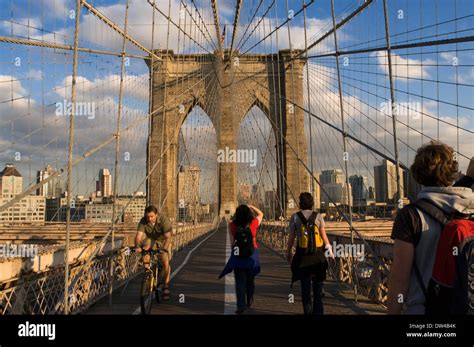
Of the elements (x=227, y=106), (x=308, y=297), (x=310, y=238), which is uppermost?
(x=227, y=106)

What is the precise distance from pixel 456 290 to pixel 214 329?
3.69 ft

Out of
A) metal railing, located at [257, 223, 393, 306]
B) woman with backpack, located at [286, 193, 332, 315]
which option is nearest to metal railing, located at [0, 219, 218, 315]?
woman with backpack, located at [286, 193, 332, 315]

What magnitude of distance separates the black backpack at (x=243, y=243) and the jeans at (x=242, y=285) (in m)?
0.18

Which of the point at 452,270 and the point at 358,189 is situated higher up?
the point at 358,189

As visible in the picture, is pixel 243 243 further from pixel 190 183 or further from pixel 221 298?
pixel 190 183

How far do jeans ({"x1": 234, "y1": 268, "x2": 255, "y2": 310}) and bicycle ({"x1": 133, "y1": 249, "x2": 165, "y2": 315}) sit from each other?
0.93 m

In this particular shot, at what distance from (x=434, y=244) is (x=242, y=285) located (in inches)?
130

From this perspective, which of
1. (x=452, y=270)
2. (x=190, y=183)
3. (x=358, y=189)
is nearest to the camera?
(x=452, y=270)

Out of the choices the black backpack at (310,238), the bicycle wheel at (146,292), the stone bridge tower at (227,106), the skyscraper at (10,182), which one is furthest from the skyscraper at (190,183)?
the black backpack at (310,238)

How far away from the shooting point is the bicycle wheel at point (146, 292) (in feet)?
16.0

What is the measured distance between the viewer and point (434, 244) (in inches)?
73.2

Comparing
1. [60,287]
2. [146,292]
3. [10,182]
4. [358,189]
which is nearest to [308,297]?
[146,292]

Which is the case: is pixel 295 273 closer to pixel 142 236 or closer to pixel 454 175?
pixel 142 236

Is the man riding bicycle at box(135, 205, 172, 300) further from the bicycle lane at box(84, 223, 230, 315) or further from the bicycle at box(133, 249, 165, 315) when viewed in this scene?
the bicycle lane at box(84, 223, 230, 315)
